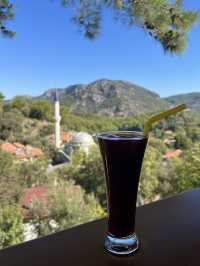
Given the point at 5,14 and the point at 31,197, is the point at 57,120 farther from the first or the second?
the point at 5,14

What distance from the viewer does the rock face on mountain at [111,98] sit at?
3.73 m

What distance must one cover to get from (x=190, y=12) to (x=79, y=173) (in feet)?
15.3

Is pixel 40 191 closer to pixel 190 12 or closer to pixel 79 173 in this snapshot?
pixel 79 173

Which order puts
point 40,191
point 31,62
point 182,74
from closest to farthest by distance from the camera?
point 182,74, point 31,62, point 40,191

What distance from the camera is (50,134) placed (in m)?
5.90

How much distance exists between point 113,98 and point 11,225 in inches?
95.1

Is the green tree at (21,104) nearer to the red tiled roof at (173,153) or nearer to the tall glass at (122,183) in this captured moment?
the red tiled roof at (173,153)

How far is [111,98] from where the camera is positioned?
3.89m

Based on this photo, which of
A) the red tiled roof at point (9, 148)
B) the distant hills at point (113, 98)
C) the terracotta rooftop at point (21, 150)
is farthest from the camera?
the terracotta rooftop at point (21, 150)

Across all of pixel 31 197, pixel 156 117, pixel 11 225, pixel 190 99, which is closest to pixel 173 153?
pixel 190 99

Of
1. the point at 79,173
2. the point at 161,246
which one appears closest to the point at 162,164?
the point at 79,173

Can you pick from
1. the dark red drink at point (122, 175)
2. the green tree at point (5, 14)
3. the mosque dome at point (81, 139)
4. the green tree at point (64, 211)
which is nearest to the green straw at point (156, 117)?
the dark red drink at point (122, 175)

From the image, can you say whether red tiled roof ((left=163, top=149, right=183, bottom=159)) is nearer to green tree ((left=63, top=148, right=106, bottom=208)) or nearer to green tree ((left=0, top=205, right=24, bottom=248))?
green tree ((left=63, top=148, right=106, bottom=208))

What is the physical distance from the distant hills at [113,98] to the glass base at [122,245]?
2.98 meters
